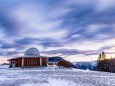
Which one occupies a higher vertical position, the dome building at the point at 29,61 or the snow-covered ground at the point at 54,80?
the dome building at the point at 29,61

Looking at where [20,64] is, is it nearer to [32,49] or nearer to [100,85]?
[32,49]

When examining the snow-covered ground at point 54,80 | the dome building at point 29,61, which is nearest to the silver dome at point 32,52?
the dome building at point 29,61

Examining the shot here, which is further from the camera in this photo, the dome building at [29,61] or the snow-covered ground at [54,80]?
the dome building at [29,61]

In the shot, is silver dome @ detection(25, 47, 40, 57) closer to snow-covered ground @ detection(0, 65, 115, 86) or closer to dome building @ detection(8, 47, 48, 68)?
dome building @ detection(8, 47, 48, 68)

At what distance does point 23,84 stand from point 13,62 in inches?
1960

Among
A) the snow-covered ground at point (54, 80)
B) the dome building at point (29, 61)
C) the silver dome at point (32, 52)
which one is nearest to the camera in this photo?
the snow-covered ground at point (54, 80)

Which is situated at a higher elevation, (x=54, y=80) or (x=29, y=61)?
(x=29, y=61)

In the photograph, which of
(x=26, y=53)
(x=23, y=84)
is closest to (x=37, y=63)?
(x=26, y=53)

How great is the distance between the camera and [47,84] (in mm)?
22719

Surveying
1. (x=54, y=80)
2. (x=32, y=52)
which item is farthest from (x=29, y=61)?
(x=54, y=80)

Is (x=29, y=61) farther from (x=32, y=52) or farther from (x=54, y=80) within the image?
(x=54, y=80)

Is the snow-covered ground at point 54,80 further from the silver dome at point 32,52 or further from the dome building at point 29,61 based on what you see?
the silver dome at point 32,52

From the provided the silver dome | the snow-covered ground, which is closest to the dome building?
the silver dome

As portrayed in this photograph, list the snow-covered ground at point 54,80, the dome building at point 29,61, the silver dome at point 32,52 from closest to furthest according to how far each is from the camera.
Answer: the snow-covered ground at point 54,80 → the dome building at point 29,61 → the silver dome at point 32,52
